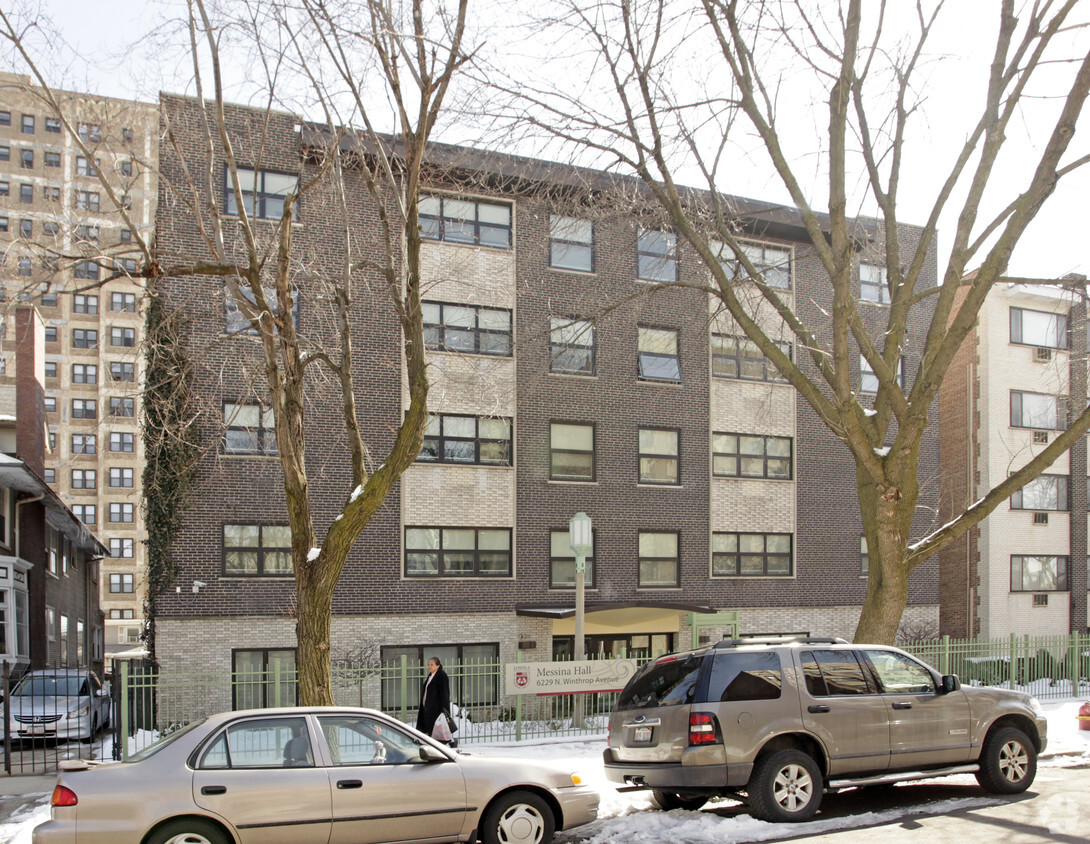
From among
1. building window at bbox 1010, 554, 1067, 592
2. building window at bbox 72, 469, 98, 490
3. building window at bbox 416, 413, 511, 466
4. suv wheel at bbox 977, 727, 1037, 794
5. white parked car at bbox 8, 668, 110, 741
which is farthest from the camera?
building window at bbox 72, 469, 98, 490

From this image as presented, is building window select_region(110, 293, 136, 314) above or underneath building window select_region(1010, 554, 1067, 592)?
above

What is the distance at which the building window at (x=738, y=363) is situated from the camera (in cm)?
2569

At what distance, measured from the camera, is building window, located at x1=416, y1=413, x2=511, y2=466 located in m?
22.5

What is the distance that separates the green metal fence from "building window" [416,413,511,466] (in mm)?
4606

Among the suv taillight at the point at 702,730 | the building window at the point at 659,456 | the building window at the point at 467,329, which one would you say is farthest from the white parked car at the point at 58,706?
the building window at the point at 659,456

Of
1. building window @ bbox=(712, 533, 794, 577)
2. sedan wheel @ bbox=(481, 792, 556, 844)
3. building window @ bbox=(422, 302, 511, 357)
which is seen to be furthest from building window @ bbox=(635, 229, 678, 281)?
sedan wheel @ bbox=(481, 792, 556, 844)

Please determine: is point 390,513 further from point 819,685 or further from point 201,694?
point 819,685

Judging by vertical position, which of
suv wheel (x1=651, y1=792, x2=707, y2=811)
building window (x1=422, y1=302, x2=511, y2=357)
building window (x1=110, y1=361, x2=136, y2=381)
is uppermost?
building window (x1=422, y1=302, x2=511, y2=357)

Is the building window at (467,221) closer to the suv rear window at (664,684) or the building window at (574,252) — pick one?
the building window at (574,252)

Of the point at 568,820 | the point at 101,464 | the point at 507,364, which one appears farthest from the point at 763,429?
the point at 101,464

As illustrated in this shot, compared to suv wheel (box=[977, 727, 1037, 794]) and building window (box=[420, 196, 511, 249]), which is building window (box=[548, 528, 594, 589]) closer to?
building window (box=[420, 196, 511, 249])

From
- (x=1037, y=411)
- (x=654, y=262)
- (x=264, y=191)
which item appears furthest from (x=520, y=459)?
(x=1037, y=411)

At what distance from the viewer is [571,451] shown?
23.8m

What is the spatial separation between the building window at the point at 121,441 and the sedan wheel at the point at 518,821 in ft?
208
